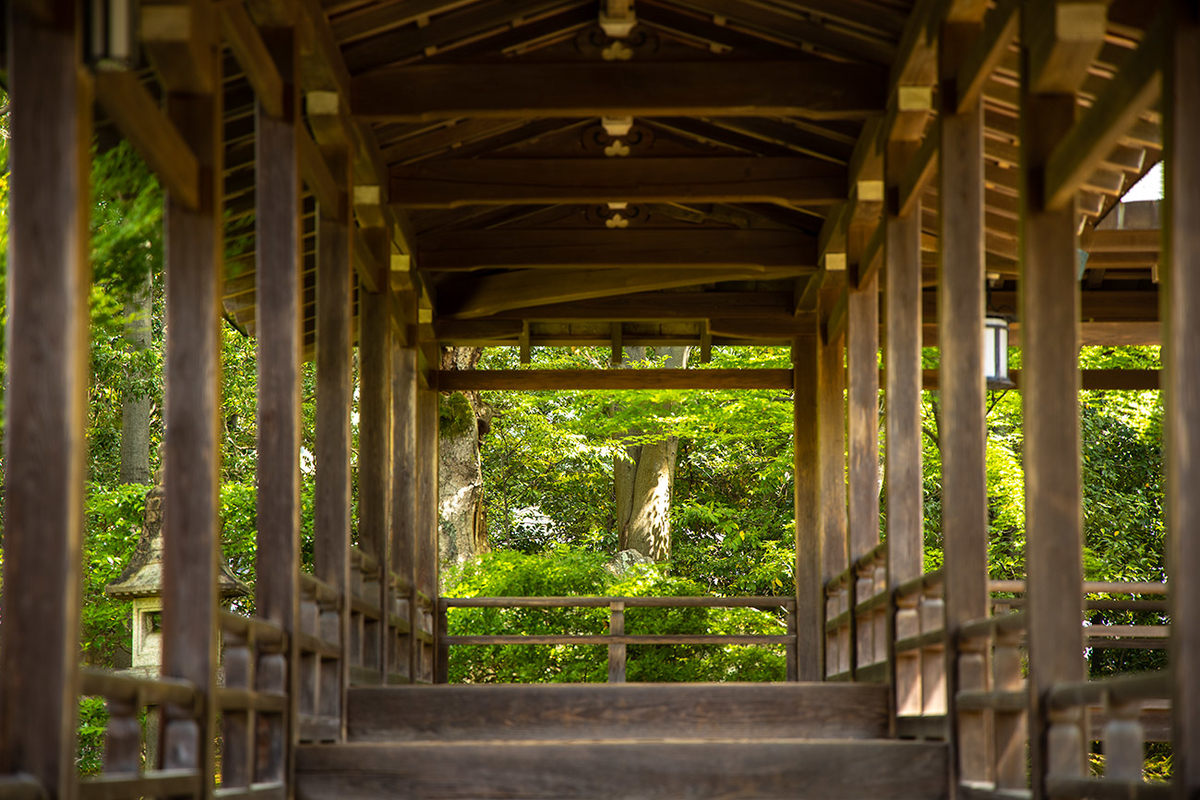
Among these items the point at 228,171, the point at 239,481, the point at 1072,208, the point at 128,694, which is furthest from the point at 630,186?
the point at 239,481

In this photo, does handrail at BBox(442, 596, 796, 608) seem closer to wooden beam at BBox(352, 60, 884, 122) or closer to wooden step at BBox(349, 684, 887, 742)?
wooden step at BBox(349, 684, 887, 742)

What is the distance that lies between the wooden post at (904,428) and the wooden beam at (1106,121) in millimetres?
2168

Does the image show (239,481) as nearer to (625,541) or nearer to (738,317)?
(625,541)

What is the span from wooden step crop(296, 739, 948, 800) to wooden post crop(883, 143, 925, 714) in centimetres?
91

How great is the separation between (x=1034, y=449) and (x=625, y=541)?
1384 cm

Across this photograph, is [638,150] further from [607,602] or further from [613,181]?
[607,602]

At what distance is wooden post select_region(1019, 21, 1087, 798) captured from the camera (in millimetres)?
3816

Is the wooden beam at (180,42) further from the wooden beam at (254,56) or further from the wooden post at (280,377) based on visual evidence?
the wooden post at (280,377)

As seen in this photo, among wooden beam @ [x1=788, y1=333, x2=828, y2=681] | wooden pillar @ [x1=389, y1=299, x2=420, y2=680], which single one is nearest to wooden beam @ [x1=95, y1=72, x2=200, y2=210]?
wooden pillar @ [x1=389, y1=299, x2=420, y2=680]

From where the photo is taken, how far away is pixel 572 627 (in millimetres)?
12914

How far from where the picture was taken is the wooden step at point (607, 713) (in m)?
5.73

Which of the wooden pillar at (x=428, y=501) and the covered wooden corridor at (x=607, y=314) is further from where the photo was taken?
the wooden pillar at (x=428, y=501)

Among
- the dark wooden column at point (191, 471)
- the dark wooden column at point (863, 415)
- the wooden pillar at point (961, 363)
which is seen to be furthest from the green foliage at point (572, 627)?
the dark wooden column at point (191, 471)

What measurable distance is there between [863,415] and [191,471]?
4.44 m
